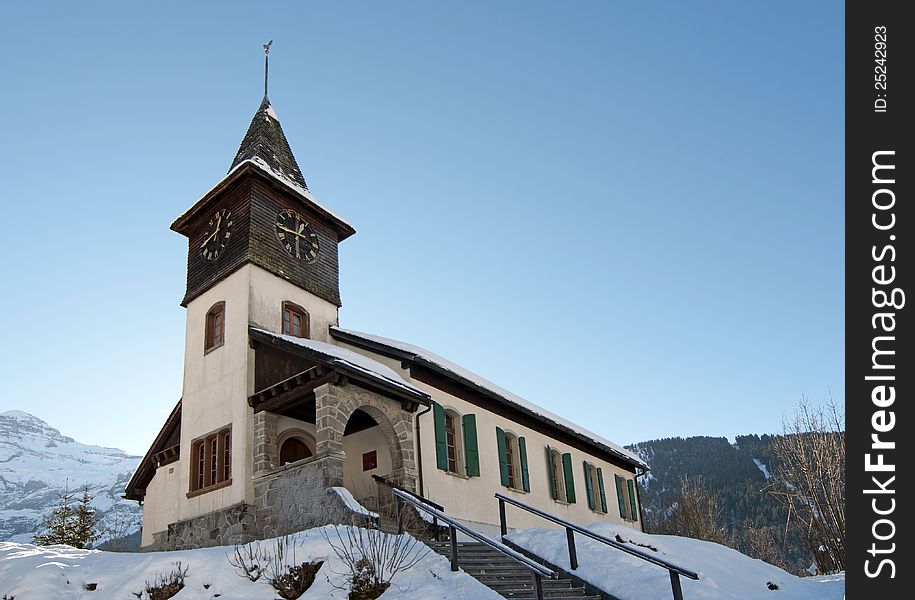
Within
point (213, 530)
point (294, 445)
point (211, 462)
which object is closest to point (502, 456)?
point (294, 445)

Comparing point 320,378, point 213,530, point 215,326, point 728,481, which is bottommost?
point 213,530

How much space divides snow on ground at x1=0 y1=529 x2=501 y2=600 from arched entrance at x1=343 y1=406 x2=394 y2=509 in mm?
5227

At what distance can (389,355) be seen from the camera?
59.1 feet

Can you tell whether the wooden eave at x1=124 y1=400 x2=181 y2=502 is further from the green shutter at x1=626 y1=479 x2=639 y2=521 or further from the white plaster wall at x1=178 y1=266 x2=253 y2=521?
the green shutter at x1=626 y1=479 x2=639 y2=521

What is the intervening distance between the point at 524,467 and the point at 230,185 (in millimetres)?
10445

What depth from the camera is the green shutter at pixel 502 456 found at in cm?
1944

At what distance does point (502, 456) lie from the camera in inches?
776

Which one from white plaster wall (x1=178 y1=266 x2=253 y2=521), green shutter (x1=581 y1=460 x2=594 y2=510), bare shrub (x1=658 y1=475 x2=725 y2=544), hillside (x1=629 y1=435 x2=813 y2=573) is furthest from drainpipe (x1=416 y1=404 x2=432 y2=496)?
hillside (x1=629 y1=435 x2=813 y2=573)

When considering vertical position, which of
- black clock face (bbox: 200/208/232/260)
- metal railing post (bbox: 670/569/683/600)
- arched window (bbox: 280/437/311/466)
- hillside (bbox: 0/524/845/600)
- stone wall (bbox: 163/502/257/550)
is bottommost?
metal railing post (bbox: 670/569/683/600)

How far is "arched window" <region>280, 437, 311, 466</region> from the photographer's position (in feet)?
56.7

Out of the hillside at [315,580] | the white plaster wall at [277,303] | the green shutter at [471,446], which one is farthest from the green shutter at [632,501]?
the hillside at [315,580]

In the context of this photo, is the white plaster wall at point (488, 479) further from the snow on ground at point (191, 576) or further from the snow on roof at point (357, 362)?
the snow on ground at point (191, 576)

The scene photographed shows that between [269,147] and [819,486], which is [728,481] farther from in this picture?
[269,147]
